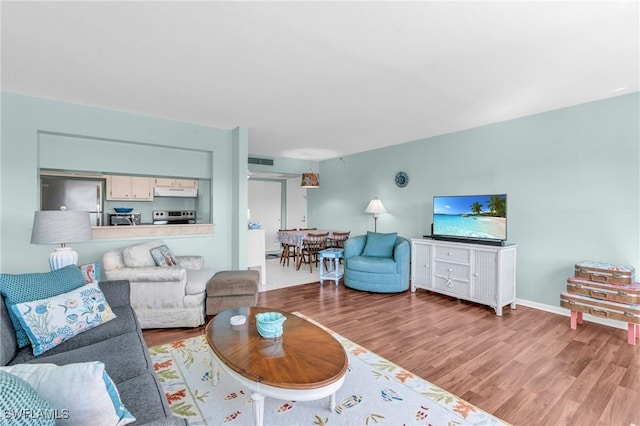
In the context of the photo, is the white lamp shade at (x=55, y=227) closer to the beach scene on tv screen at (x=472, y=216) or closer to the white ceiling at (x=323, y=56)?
the white ceiling at (x=323, y=56)

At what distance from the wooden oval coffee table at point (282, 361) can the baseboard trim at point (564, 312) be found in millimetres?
3350

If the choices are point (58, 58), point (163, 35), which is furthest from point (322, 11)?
point (58, 58)

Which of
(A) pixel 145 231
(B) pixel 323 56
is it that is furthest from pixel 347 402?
(A) pixel 145 231

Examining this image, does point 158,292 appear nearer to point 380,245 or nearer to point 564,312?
point 380,245

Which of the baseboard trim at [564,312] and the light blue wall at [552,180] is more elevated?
the light blue wall at [552,180]

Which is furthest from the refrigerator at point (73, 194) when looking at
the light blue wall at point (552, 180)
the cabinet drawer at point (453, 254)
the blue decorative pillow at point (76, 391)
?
the light blue wall at point (552, 180)

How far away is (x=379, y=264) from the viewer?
4.50 meters

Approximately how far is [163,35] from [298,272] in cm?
464

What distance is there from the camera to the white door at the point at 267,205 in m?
8.23

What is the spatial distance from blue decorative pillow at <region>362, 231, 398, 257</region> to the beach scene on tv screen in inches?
27.3

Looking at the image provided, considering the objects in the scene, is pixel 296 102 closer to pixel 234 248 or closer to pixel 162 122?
pixel 162 122

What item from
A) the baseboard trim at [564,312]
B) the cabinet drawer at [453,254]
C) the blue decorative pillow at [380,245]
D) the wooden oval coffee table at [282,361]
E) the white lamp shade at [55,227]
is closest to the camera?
the wooden oval coffee table at [282,361]

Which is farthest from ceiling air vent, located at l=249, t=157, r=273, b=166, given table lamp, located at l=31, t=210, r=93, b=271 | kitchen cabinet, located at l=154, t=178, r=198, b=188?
table lamp, located at l=31, t=210, r=93, b=271

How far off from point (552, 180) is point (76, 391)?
4.72m
